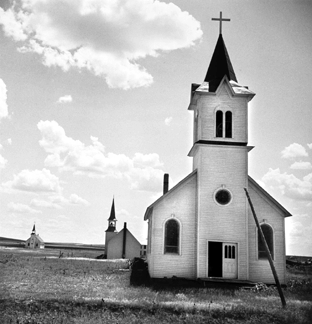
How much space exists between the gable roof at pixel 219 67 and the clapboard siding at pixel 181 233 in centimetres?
616

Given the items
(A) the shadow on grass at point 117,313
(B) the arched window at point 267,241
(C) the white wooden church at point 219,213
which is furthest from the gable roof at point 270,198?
(A) the shadow on grass at point 117,313

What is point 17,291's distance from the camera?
16.6 meters

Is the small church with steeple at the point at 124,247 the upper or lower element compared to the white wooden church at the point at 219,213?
lower

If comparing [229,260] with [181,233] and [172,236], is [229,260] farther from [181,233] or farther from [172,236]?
[172,236]

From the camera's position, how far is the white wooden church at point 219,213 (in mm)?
21812

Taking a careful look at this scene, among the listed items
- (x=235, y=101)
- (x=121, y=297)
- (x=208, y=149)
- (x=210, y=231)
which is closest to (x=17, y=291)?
(x=121, y=297)

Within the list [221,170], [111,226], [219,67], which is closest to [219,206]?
[221,170]

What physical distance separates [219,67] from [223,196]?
8404mm

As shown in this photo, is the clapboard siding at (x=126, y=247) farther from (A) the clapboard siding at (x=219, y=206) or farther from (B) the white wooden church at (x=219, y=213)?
(A) the clapboard siding at (x=219, y=206)

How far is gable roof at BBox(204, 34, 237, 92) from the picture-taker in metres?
24.2

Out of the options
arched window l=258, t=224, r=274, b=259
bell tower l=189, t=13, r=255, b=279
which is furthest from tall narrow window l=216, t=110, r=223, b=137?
arched window l=258, t=224, r=274, b=259

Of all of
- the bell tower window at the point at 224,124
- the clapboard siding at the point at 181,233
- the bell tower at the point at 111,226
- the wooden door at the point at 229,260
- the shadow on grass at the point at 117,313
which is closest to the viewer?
the shadow on grass at the point at 117,313

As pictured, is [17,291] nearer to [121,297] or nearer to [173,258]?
[121,297]

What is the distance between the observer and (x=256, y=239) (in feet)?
73.3
